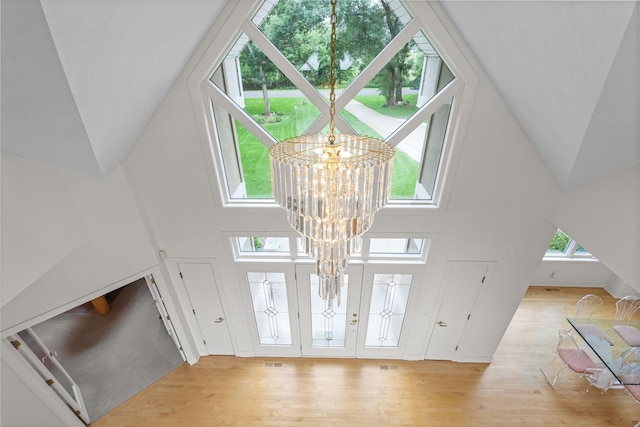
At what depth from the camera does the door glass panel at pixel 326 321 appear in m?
4.55

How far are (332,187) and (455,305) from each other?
3.52 m

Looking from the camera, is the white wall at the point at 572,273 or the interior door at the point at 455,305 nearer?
the interior door at the point at 455,305

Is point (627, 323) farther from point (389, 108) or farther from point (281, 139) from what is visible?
point (281, 139)

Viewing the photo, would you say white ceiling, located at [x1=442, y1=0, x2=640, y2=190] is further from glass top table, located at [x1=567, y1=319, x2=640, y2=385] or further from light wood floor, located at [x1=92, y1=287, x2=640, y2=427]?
light wood floor, located at [x1=92, y1=287, x2=640, y2=427]

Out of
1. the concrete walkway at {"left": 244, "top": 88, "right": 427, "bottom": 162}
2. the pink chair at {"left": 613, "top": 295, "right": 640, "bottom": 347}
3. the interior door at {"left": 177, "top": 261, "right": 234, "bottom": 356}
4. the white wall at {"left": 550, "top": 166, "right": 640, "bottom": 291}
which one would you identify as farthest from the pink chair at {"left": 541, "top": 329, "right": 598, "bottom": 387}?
the interior door at {"left": 177, "top": 261, "right": 234, "bottom": 356}

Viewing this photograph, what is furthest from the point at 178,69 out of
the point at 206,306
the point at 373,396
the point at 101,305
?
the point at 101,305

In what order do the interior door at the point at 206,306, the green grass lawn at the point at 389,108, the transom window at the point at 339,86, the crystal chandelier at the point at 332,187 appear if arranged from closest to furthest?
the crystal chandelier at the point at 332,187
the transom window at the point at 339,86
the green grass lawn at the point at 389,108
the interior door at the point at 206,306

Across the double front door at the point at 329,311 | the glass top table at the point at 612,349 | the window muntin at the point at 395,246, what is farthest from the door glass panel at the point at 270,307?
the glass top table at the point at 612,349

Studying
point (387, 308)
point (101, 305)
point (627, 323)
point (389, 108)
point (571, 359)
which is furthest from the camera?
point (101, 305)

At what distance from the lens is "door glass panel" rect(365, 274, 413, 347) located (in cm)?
437

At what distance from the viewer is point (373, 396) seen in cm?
442

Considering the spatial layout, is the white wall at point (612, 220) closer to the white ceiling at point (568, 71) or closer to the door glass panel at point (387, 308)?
the white ceiling at point (568, 71)

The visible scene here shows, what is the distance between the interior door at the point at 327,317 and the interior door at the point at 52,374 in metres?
2.92

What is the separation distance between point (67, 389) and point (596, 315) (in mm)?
8360
